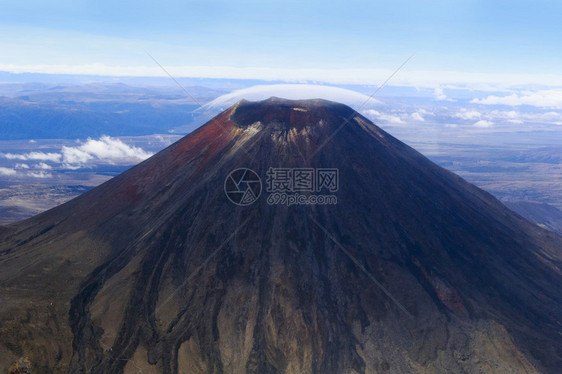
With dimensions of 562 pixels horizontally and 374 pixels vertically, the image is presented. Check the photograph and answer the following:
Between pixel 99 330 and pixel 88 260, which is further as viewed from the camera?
pixel 88 260

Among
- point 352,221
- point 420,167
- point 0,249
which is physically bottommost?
point 0,249

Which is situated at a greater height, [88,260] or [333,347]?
[88,260]

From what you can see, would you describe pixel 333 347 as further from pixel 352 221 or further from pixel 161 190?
pixel 161 190

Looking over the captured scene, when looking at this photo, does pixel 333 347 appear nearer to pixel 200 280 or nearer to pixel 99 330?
pixel 200 280

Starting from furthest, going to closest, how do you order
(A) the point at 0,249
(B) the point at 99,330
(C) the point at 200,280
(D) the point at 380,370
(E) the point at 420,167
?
(E) the point at 420,167, (A) the point at 0,249, (C) the point at 200,280, (B) the point at 99,330, (D) the point at 380,370

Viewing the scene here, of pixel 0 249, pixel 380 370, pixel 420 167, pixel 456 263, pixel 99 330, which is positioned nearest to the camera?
pixel 380 370

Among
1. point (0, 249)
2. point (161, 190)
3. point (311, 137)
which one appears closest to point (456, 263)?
point (311, 137)
